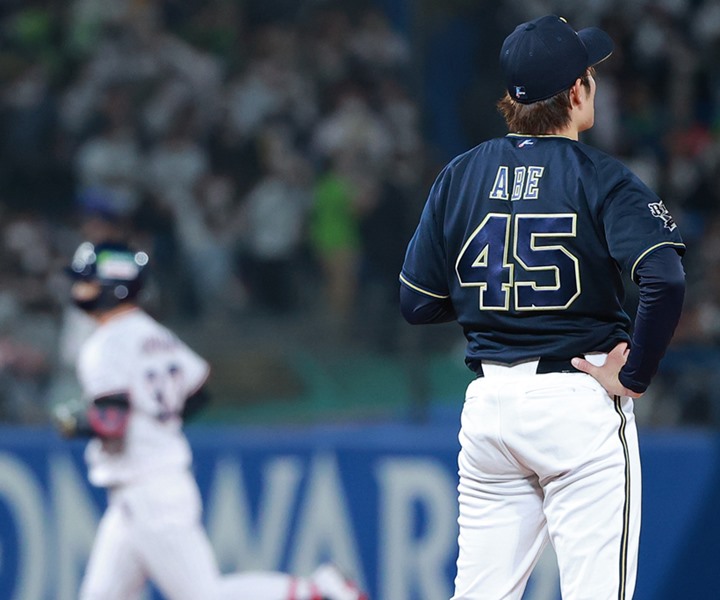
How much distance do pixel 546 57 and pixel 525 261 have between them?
46 cm

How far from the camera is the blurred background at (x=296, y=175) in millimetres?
6066

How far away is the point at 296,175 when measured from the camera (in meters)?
8.08

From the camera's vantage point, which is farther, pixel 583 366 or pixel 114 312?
pixel 114 312

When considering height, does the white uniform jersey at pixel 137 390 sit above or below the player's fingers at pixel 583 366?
below

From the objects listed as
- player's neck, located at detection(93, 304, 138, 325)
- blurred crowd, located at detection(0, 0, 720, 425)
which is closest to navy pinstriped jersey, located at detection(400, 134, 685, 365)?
player's neck, located at detection(93, 304, 138, 325)

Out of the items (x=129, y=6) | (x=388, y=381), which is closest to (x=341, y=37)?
(x=129, y=6)

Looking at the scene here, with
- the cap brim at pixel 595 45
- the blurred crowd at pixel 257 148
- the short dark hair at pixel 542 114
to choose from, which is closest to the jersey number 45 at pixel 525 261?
the short dark hair at pixel 542 114

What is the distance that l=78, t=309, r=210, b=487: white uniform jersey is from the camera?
15.9ft

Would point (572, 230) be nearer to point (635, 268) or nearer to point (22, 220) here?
point (635, 268)

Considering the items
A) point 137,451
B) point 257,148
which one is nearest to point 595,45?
point 137,451

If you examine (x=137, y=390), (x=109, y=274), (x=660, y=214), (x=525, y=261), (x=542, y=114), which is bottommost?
(x=137, y=390)

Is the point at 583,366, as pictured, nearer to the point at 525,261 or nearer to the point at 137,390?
the point at 525,261

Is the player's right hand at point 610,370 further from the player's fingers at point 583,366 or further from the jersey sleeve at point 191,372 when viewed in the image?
the jersey sleeve at point 191,372

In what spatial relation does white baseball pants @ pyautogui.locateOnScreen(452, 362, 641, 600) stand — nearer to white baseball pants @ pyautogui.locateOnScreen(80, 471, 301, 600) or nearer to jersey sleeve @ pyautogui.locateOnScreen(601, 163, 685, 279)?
jersey sleeve @ pyautogui.locateOnScreen(601, 163, 685, 279)
